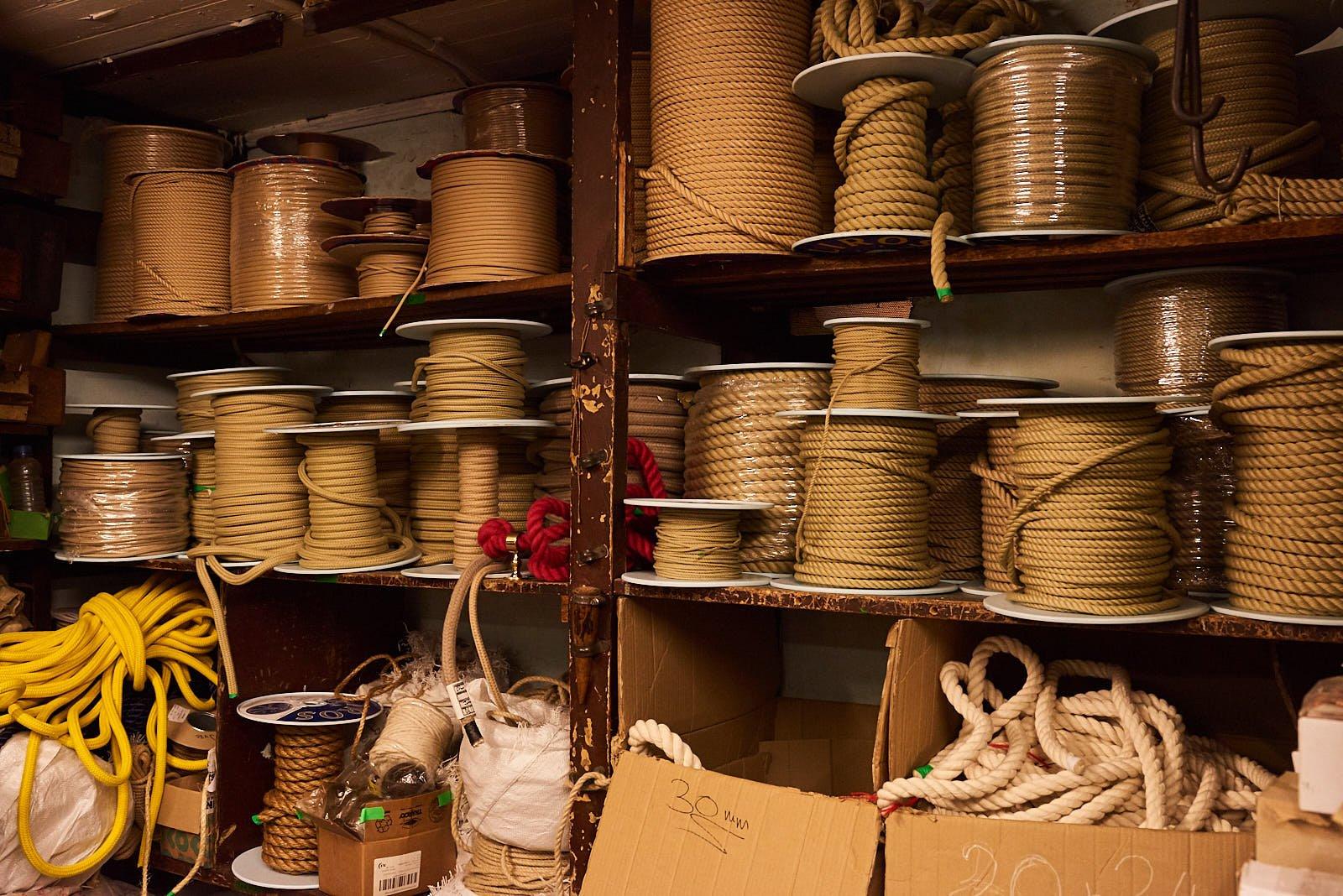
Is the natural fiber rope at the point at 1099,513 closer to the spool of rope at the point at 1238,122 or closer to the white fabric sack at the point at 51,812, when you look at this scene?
the spool of rope at the point at 1238,122

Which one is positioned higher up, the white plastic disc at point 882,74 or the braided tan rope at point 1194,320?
the white plastic disc at point 882,74

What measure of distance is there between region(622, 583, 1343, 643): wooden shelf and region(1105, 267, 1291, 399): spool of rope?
0.48m

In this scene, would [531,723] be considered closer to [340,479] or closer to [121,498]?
[340,479]

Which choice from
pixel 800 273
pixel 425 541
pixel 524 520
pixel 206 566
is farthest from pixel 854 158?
pixel 206 566

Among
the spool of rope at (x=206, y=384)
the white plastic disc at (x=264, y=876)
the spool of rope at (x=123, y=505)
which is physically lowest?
the white plastic disc at (x=264, y=876)

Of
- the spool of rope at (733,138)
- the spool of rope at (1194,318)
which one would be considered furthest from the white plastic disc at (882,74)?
the spool of rope at (1194,318)

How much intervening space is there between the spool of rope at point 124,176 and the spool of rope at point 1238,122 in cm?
286

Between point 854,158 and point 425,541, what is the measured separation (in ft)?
4.80

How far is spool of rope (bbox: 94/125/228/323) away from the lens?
10.9 feet

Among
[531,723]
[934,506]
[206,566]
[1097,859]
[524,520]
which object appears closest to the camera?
[1097,859]

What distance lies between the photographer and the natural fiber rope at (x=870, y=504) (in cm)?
203

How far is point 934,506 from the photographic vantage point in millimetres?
2287

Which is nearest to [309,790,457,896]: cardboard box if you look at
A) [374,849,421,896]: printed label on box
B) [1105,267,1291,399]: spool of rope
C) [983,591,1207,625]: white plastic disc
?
[374,849,421,896]: printed label on box

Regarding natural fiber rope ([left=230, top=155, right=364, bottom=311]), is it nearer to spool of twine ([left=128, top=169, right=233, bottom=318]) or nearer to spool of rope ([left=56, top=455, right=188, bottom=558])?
spool of twine ([left=128, top=169, right=233, bottom=318])
